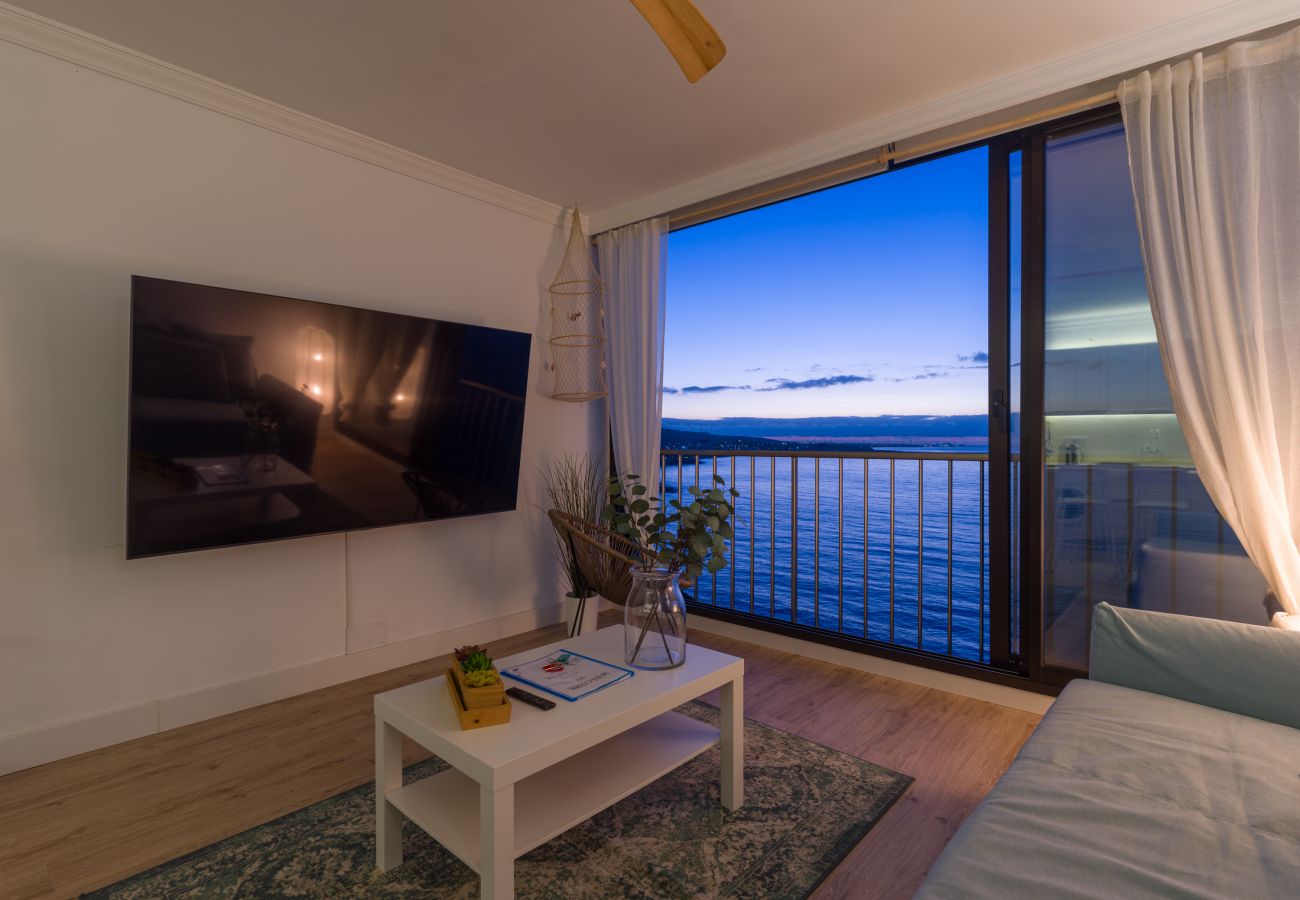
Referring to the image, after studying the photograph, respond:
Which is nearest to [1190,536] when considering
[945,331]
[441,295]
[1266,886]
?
[1266,886]

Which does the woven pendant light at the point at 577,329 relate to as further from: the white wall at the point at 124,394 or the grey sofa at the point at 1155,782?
the grey sofa at the point at 1155,782

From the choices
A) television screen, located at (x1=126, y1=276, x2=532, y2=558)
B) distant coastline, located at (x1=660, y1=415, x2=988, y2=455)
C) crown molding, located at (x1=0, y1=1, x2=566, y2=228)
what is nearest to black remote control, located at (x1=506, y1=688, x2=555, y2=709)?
television screen, located at (x1=126, y1=276, x2=532, y2=558)

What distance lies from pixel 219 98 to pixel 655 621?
2515 mm

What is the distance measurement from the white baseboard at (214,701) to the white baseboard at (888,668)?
1217 mm

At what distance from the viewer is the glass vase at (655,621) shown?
184cm

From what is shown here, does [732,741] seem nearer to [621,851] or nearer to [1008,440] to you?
[621,851]

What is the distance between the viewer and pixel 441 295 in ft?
10.6

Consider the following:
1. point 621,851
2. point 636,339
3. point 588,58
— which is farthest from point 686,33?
point 636,339

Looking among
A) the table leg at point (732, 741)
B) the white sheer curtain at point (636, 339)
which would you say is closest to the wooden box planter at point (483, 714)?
the table leg at point (732, 741)

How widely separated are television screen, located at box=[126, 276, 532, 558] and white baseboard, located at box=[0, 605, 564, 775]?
630 mm

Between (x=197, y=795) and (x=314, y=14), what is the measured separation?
2.42 m

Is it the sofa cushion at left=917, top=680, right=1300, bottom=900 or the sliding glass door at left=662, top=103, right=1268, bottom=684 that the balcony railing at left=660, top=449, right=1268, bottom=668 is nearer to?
the sliding glass door at left=662, top=103, right=1268, bottom=684

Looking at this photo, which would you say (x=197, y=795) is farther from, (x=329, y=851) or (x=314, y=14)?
(x=314, y=14)

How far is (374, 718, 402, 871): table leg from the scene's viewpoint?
159cm
